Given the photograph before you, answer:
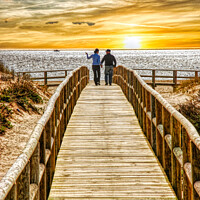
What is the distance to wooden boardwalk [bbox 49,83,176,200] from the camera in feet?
14.5

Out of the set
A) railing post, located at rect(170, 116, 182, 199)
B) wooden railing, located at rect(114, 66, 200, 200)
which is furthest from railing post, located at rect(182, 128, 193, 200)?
railing post, located at rect(170, 116, 182, 199)

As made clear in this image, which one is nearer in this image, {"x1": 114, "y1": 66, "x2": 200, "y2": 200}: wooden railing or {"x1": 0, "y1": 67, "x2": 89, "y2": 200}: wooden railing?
{"x1": 0, "y1": 67, "x2": 89, "y2": 200}: wooden railing

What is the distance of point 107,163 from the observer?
18.1 ft

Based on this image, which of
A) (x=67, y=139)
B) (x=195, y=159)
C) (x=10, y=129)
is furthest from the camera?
(x=10, y=129)

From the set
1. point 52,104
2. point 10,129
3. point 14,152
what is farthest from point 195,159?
point 10,129

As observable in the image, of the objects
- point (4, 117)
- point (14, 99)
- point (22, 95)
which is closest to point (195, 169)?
point (4, 117)

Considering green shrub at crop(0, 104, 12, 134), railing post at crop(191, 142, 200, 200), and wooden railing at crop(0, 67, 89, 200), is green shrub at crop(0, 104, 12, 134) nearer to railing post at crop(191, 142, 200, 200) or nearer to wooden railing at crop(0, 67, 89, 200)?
wooden railing at crop(0, 67, 89, 200)

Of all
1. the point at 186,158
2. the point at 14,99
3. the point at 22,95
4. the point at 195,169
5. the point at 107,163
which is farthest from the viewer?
the point at 22,95

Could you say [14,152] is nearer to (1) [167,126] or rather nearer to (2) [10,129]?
(2) [10,129]

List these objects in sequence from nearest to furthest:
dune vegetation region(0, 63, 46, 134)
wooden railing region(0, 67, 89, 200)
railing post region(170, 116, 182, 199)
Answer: wooden railing region(0, 67, 89, 200)
railing post region(170, 116, 182, 199)
dune vegetation region(0, 63, 46, 134)

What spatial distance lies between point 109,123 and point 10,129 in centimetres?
435

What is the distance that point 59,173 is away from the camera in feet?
→ 16.7

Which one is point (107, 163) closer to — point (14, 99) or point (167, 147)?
point (167, 147)

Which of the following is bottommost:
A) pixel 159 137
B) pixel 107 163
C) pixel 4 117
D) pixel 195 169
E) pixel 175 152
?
pixel 4 117
